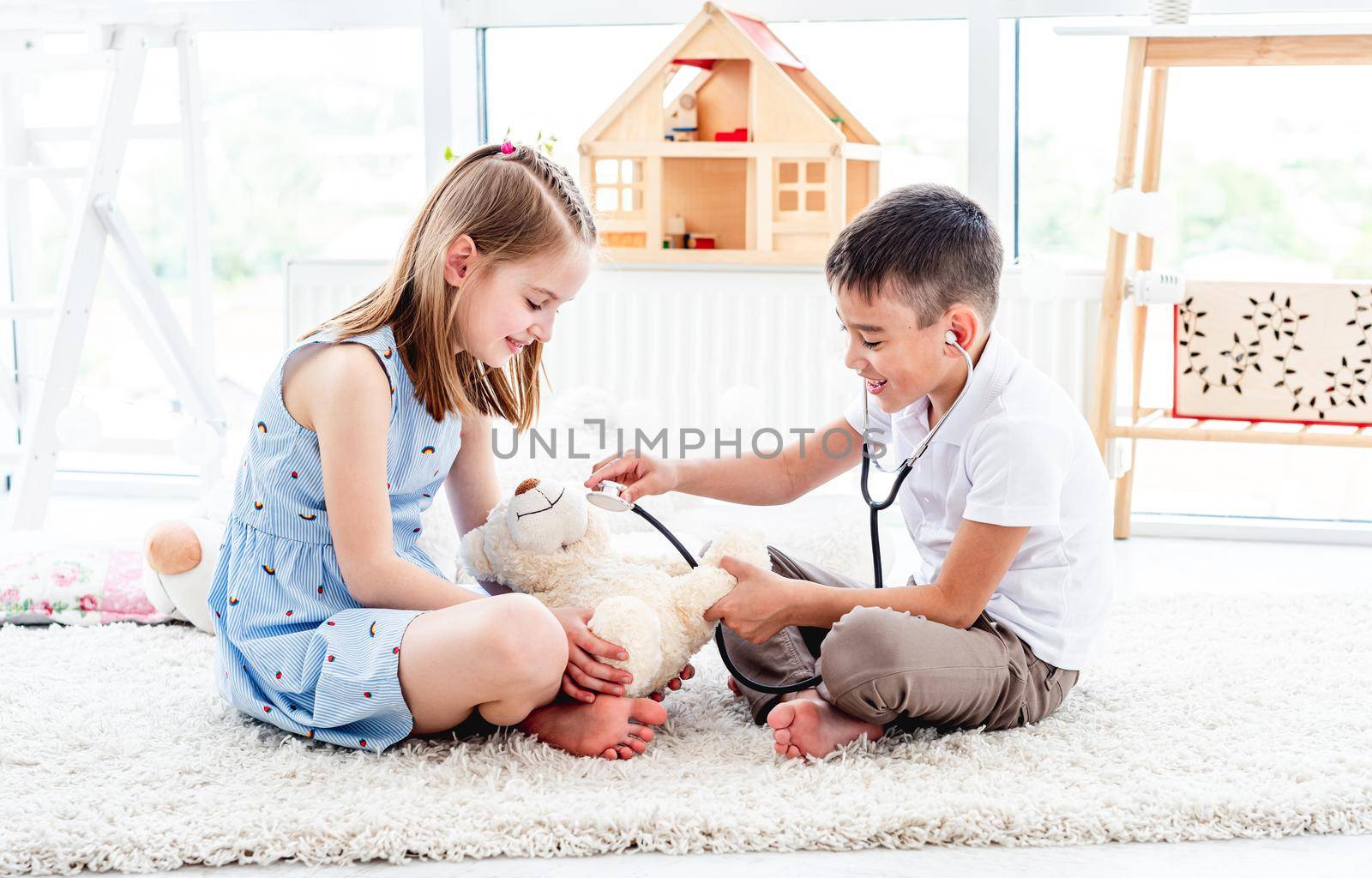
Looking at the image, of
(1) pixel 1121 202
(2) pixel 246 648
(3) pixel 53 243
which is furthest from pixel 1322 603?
(3) pixel 53 243

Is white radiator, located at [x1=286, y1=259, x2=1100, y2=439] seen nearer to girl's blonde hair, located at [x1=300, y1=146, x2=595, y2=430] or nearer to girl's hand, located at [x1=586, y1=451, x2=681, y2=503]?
girl's hand, located at [x1=586, y1=451, x2=681, y2=503]

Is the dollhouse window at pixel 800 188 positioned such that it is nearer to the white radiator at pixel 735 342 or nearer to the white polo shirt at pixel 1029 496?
the white radiator at pixel 735 342

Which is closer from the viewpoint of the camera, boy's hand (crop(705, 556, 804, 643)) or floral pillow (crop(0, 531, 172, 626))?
boy's hand (crop(705, 556, 804, 643))

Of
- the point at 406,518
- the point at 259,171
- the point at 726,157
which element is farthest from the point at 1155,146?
the point at 259,171

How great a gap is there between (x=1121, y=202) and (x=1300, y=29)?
386mm

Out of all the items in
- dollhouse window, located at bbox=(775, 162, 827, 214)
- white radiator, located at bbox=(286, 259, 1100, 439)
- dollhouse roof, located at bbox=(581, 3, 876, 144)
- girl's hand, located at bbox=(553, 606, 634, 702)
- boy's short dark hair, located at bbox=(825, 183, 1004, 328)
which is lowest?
girl's hand, located at bbox=(553, 606, 634, 702)

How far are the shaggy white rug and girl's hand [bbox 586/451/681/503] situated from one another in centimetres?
25

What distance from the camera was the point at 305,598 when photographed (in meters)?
1.33

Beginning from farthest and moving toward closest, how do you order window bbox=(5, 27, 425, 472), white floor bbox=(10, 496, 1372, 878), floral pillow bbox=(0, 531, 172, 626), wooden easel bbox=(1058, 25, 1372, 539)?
window bbox=(5, 27, 425, 472)
wooden easel bbox=(1058, 25, 1372, 539)
floral pillow bbox=(0, 531, 172, 626)
white floor bbox=(10, 496, 1372, 878)

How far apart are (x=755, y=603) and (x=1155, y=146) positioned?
147 centimetres

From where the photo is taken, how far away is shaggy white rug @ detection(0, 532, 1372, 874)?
1092mm

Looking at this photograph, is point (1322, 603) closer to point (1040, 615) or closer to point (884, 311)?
point (1040, 615)

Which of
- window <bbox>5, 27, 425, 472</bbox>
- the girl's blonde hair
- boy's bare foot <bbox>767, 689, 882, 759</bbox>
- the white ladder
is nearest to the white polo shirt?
boy's bare foot <bbox>767, 689, 882, 759</bbox>

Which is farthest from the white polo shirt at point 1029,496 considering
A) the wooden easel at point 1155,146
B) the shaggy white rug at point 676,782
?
the wooden easel at point 1155,146
